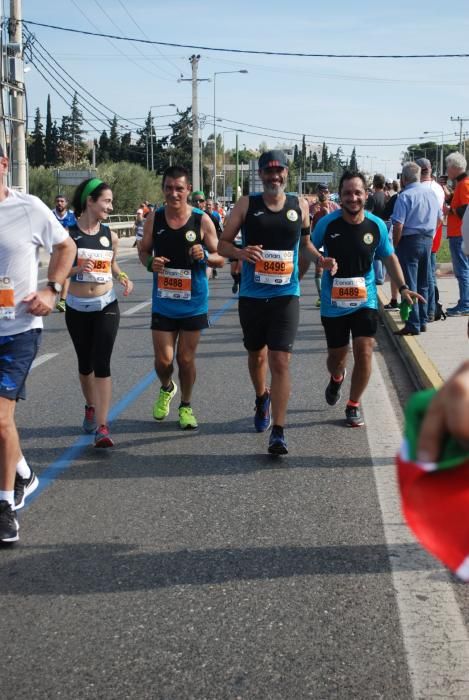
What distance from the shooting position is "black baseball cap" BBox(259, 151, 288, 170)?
7070 mm

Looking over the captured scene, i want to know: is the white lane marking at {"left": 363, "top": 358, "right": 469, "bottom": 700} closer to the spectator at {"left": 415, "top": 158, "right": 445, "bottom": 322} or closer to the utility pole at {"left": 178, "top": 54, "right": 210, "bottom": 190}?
the spectator at {"left": 415, "top": 158, "right": 445, "bottom": 322}

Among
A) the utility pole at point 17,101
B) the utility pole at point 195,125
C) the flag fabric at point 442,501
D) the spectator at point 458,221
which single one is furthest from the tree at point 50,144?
the flag fabric at point 442,501

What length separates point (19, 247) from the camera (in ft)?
16.8

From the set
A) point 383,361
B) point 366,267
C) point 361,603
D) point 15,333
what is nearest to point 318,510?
point 361,603

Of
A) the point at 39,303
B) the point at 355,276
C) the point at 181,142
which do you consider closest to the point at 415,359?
the point at 355,276

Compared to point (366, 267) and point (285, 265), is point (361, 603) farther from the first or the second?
point (366, 267)

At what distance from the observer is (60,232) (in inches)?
208

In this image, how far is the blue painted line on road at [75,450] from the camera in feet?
20.7

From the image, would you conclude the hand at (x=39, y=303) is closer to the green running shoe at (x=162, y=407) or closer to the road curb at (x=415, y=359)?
the green running shoe at (x=162, y=407)

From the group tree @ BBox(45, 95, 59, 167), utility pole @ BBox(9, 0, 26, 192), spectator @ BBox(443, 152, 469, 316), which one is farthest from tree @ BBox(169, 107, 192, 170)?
spectator @ BBox(443, 152, 469, 316)

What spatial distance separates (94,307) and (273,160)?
64.9 inches

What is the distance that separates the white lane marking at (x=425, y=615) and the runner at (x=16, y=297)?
76.6 inches

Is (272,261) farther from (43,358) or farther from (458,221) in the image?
(458,221)

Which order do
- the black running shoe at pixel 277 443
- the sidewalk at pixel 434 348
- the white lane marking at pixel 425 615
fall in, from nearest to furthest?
the white lane marking at pixel 425 615 → the black running shoe at pixel 277 443 → the sidewalk at pixel 434 348
